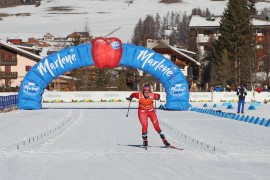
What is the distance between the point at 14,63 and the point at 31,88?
4576 centimetres

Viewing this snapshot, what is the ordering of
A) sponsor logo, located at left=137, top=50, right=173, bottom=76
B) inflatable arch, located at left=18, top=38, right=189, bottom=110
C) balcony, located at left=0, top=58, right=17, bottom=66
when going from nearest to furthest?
inflatable arch, located at left=18, top=38, right=189, bottom=110 < sponsor logo, located at left=137, top=50, right=173, bottom=76 < balcony, located at left=0, top=58, right=17, bottom=66

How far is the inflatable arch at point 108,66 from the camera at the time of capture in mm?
34031

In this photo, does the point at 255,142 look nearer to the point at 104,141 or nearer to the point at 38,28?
the point at 104,141

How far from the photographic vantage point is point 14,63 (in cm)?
7912

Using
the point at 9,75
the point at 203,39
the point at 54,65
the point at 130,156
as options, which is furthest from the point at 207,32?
the point at 130,156

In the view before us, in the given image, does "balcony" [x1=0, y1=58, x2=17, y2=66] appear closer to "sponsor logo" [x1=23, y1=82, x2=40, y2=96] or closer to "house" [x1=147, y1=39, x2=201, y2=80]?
"house" [x1=147, y1=39, x2=201, y2=80]

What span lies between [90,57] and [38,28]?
511 ft

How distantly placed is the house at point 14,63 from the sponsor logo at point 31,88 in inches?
1683

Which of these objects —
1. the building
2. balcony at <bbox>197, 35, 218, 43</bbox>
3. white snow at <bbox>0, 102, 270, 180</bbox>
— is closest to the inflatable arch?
white snow at <bbox>0, 102, 270, 180</bbox>

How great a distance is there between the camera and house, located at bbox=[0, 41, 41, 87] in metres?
77.1

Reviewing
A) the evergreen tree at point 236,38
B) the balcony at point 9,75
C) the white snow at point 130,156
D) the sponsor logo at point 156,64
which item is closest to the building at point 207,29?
the evergreen tree at point 236,38

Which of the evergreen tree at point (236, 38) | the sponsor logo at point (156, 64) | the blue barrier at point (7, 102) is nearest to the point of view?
the sponsor logo at point (156, 64)

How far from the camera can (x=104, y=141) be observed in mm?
14852

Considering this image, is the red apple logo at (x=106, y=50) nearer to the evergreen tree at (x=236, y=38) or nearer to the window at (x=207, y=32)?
the evergreen tree at (x=236, y=38)
